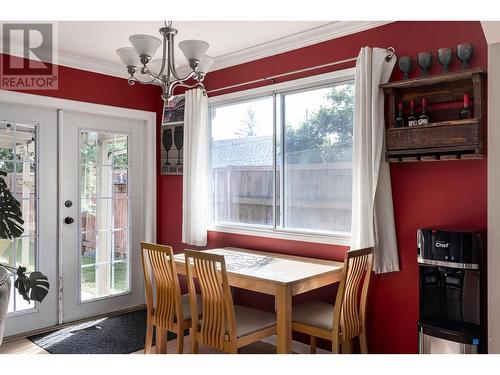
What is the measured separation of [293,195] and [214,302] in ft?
3.97

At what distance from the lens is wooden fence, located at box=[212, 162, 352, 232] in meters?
3.20

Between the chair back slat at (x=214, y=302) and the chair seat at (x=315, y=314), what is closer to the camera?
the chair back slat at (x=214, y=302)

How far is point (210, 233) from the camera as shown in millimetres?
4062

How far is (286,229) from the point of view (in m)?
3.50

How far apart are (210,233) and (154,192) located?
2.73ft

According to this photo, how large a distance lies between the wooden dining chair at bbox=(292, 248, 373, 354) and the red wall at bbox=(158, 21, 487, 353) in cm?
19

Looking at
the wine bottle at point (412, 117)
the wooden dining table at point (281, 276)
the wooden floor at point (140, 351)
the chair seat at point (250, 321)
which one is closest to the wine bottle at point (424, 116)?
the wine bottle at point (412, 117)

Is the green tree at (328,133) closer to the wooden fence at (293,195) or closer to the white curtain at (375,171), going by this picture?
the wooden fence at (293,195)

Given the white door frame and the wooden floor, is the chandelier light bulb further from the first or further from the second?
the wooden floor

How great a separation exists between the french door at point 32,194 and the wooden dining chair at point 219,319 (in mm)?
1676

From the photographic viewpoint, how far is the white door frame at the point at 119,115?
358 cm

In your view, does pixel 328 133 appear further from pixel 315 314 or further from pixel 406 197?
pixel 315 314
